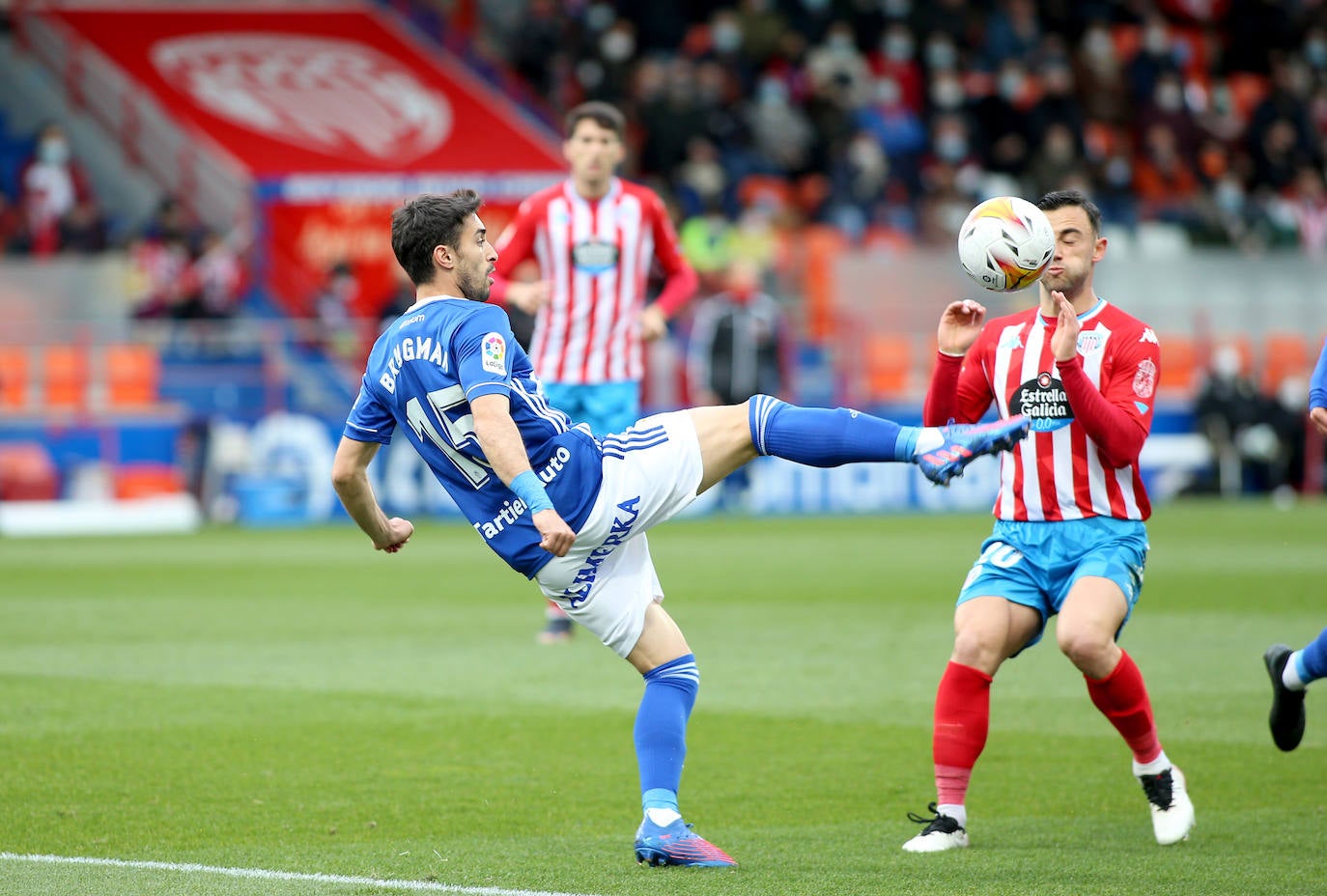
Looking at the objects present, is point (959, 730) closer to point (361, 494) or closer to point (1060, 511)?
point (1060, 511)

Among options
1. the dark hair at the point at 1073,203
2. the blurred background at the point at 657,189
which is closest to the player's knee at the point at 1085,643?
the dark hair at the point at 1073,203

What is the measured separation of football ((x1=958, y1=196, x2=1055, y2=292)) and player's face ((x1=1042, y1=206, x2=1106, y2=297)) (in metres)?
0.10

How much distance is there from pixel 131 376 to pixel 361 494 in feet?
47.6

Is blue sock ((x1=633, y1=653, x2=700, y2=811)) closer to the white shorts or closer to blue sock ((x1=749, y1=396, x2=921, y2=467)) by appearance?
the white shorts

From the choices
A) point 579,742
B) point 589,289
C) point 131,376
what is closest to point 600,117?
point 589,289

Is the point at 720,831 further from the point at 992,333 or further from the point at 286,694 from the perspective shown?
the point at 286,694

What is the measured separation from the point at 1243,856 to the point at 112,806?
3.57 metres

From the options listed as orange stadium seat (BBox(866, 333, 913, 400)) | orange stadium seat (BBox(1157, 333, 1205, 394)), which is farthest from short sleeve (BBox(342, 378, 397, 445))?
orange stadium seat (BBox(1157, 333, 1205, 394))

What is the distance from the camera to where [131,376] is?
1917 centimetres

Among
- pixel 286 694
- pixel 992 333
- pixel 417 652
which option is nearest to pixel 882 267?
pixel 417 652

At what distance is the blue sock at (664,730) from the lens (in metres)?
5.24

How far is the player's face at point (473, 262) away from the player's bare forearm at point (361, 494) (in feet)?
1.86

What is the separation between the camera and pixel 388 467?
18.8 metres

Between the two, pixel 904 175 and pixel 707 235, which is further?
pixel 904 175
